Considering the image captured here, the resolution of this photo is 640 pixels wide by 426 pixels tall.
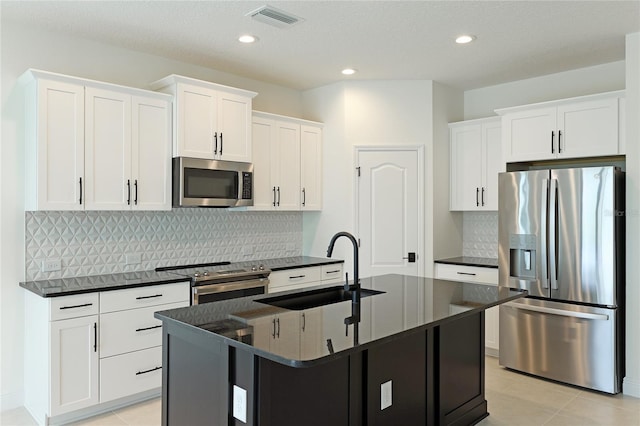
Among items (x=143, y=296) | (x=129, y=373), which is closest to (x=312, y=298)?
(x=143, y=296)

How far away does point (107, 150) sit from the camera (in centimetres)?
360

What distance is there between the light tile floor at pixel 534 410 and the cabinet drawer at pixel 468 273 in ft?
3.31

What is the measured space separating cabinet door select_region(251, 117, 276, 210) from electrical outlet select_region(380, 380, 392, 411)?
8.35ft

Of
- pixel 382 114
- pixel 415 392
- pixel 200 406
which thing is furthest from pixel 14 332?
pixel 382 114

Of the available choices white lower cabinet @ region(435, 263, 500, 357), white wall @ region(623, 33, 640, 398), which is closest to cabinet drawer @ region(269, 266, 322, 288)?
white lower cabinet @ region(435, 263, 500, 357)

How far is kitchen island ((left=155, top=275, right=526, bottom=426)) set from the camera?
6.29 ft

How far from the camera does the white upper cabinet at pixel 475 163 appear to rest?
16.2ft

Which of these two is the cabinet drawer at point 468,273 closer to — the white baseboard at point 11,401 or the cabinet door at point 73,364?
the cabinet door at point 73,364

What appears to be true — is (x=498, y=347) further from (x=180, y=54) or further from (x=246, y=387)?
(x=180, y=54)

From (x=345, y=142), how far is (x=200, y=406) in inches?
134

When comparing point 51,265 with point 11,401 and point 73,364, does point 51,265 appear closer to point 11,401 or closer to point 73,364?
point 73,364

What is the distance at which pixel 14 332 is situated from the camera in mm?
3484

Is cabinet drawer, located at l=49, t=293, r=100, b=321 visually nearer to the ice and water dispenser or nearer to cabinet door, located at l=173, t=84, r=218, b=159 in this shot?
cabinet door, located at l=173, t=84, r=218, b=159

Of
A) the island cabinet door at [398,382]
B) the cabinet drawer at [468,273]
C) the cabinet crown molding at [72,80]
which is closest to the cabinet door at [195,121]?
the cabinet crown molding at [72,80]
